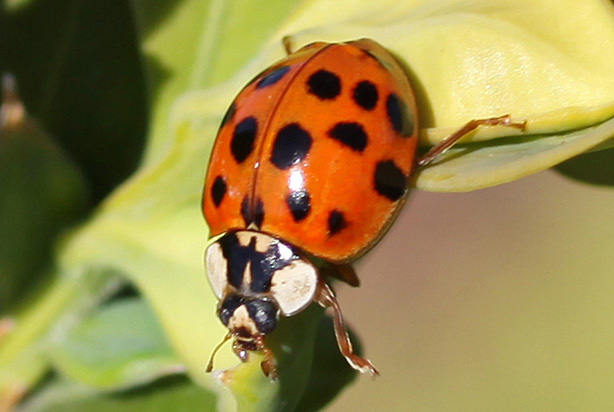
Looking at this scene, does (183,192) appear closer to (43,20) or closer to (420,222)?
(43,20)

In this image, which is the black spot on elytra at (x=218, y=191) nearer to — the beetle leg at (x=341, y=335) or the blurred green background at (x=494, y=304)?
the beetle leg at (x=341, y=335)

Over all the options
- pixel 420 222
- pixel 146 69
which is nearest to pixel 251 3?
pixel 146 69

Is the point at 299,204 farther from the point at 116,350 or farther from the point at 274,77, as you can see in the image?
the point at 116,350

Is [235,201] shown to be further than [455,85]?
Yes

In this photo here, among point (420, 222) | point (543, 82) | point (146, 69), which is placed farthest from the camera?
point (420, 222)

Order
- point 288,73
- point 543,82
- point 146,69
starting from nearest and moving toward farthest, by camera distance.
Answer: point 543,82, point 288,73, point 146,69

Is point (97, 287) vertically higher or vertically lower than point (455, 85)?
lower

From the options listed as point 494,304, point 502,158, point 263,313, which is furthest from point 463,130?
point 494,304
